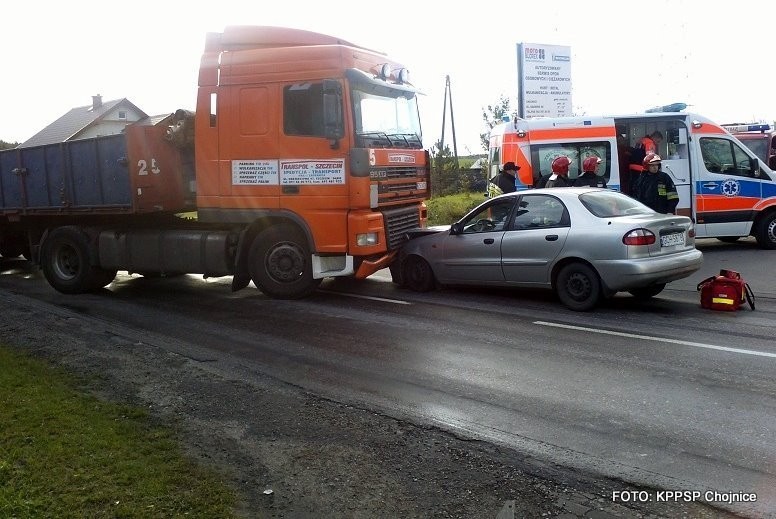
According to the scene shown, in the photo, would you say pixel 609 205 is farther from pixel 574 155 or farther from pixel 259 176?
pixel 574 155

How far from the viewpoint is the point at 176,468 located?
433cm

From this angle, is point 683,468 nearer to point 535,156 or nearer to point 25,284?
point 535,156

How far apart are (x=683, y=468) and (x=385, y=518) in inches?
71.0

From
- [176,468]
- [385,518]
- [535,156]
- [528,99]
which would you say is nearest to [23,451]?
[176,468]

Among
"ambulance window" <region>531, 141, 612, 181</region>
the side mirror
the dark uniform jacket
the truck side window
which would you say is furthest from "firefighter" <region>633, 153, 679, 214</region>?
the truck side window

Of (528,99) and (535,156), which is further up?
(528,99)

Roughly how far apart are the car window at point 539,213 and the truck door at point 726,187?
600 cm

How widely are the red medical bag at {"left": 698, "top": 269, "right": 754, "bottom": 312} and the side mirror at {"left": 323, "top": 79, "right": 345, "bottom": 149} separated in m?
4.85

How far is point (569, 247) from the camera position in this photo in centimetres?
891

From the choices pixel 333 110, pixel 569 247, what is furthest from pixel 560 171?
pixel 333 110

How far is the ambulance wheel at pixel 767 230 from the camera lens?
46.9 ft

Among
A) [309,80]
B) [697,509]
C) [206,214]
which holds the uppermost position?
[309,80]

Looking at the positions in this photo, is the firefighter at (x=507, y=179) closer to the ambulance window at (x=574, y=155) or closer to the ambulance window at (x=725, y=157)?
the ambulance window at (x=574, y=155)

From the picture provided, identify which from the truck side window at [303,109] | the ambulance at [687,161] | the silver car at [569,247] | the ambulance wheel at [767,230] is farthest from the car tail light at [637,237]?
the ambulance wheel at [767,230]
